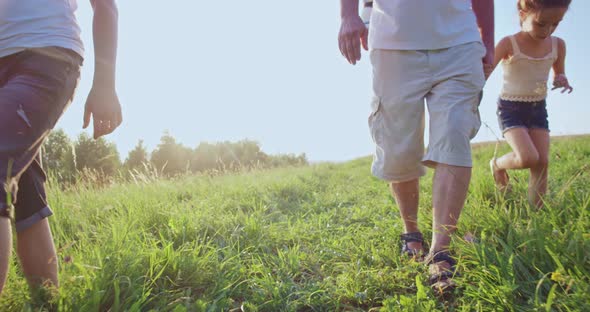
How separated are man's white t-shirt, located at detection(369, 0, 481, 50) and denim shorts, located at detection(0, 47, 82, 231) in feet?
4.98

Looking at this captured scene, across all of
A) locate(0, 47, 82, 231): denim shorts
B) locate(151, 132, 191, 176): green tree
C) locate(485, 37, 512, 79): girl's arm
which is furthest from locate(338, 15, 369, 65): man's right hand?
locate(151, 132, 191, 176): green tree

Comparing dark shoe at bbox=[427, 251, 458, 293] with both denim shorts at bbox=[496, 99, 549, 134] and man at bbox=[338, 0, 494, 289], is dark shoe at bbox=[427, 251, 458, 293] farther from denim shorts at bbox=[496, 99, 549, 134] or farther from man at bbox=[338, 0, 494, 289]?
Result: denim shorts at bbox=[496, 99, 549, 134]

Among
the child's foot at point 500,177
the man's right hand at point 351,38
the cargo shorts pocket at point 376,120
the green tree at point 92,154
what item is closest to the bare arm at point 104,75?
the green tree at point 92,154

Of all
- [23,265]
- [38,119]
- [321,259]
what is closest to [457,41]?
[321,259]

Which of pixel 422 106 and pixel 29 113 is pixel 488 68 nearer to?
pixel 422 106

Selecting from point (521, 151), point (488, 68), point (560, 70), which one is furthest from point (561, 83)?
point (488, 68)

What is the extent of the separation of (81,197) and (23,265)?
2.21m

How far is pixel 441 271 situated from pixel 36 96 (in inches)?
67.1

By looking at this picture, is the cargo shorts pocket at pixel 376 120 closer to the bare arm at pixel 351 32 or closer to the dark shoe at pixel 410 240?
the bare arm at pixel 351 32

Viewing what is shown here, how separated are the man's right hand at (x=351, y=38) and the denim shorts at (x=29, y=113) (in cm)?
129

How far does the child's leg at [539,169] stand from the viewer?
103 inches

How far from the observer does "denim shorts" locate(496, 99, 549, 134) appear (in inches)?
113

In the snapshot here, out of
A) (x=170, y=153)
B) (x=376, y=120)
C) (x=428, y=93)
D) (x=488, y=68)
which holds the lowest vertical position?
(x=170, y=153)

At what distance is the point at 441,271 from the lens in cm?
162
